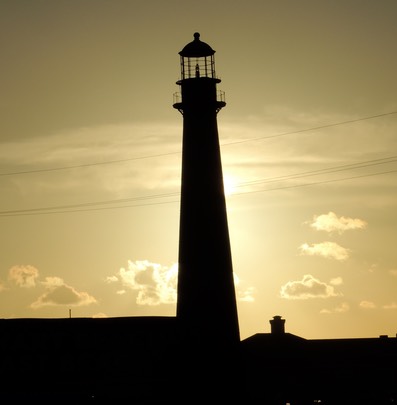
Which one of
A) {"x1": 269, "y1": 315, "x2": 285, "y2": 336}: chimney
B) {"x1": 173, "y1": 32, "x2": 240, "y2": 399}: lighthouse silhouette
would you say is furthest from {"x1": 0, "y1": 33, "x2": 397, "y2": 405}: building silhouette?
{"x1": 269, "y1": 315, "x2": 285, "y2": 336}: chimney

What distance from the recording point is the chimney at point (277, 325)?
73375mm

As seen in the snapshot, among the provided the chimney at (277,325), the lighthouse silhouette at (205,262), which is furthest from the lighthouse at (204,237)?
the chimney at (277,325)

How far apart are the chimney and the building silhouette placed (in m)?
16.1

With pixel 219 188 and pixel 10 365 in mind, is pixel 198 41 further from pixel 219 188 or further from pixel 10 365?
pixel 10 365

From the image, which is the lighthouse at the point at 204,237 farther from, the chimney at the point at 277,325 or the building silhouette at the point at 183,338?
the chimney at the point at 277,325

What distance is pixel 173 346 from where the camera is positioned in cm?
5488

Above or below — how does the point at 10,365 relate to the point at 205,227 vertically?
below

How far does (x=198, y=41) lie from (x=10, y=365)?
60.8ft

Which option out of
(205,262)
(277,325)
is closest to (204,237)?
(205,262)

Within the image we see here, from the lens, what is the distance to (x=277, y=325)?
2904 inches

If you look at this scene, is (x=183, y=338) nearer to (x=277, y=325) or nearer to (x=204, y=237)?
(x=204, y=237)

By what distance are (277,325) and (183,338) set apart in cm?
2097

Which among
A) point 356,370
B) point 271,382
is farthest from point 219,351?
point 356,370

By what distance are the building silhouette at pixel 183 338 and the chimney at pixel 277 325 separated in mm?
16060
